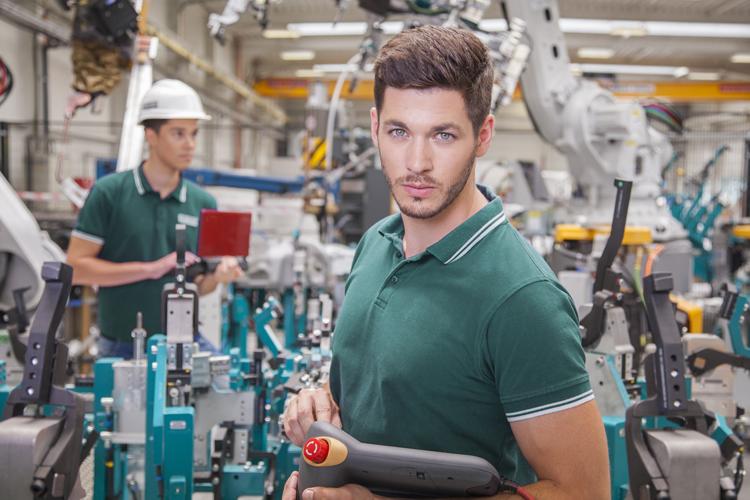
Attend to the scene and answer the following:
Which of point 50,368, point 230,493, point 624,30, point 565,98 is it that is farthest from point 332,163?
point 624,30

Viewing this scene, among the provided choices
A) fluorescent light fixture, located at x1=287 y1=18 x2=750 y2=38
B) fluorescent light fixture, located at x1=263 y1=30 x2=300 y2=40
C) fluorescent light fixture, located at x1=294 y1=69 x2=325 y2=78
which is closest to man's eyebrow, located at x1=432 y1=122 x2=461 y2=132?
fluorescent light fixture, located at x1=287 y1=18 x2=750 y2=38

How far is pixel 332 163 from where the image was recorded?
890 cm

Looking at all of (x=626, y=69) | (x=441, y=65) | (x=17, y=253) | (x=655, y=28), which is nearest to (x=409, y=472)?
(x=441, y=65)

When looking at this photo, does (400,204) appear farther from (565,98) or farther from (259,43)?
(259,43)

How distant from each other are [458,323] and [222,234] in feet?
4.71

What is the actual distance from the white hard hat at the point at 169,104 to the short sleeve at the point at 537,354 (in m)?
2.46

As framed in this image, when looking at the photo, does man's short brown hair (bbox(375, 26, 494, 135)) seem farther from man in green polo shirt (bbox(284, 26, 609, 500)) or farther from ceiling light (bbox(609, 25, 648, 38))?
ceiling light (bbox(609, 25, 648, 38))

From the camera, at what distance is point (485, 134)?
138 centimetres

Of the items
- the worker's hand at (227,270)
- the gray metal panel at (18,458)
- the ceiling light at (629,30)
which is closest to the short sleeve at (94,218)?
the worker's hand at (227,270)

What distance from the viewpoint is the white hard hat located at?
3297 millimetres

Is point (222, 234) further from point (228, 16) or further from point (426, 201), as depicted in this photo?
point (228, 16)

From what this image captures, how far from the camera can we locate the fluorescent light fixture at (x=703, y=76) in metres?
19.9

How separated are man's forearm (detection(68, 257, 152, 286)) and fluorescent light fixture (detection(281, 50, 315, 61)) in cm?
1573

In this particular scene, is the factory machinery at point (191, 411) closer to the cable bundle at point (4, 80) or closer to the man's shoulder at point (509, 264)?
the man's shoulder at point (509, 264)
